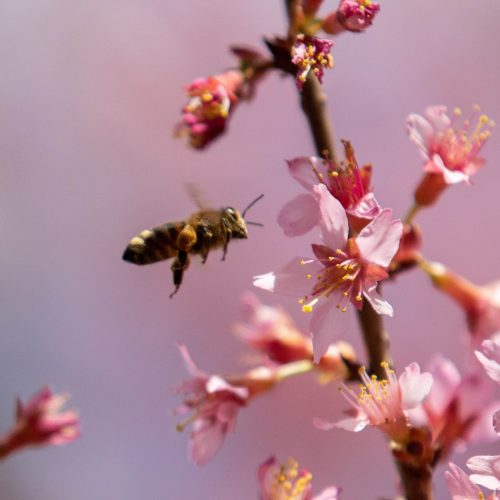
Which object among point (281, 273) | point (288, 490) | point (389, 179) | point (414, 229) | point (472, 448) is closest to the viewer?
point (281, 273)

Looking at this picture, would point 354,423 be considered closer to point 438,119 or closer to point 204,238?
point 204,238

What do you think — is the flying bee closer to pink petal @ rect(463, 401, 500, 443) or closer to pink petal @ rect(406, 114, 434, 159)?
pink petal @ rect(406, 114, 434, 159)

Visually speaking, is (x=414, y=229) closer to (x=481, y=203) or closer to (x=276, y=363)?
(x=276, y=363)

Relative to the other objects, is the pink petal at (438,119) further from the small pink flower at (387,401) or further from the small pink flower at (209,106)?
the small pink flower at (387,401)

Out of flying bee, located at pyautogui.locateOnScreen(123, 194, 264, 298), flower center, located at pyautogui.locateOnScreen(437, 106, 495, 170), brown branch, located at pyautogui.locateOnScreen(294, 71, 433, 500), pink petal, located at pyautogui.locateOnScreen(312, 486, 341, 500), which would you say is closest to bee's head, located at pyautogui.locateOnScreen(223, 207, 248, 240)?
flying bee, located at pyautogui.locateOnScreen(123, 194, 264, 298)

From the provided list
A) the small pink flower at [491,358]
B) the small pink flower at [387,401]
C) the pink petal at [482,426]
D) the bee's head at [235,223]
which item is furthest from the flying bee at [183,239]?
the pink petal at [482,426]

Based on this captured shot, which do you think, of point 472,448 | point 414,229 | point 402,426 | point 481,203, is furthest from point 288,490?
point 481,203
